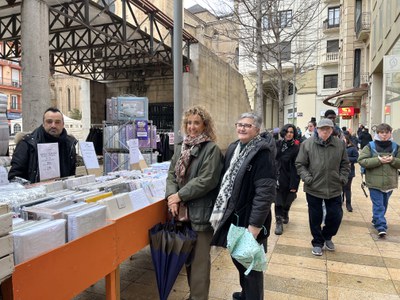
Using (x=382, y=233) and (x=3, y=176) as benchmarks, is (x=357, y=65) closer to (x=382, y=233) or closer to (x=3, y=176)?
(x=382, y=233)

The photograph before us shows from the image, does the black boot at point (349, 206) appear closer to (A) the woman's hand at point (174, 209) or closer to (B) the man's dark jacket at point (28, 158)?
(A) the woman's hand at point (174, 209)

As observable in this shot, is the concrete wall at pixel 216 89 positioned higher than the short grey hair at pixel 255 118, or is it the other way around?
the concrete wall at pixel 216 89

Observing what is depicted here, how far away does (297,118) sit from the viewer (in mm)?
38281

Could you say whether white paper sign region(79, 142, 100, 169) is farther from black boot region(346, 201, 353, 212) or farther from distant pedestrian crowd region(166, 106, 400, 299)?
black boot region(346, 201, 353, 212)

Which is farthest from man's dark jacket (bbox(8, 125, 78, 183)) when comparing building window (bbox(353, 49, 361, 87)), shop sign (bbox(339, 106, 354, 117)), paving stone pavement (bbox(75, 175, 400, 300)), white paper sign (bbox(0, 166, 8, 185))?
building window (bbox(353, 49, 361, 87))

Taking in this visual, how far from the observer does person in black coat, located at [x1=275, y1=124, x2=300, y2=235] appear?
5.08 metres

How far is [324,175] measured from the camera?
13.2 feet

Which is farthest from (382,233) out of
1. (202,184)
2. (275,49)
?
(275,49)

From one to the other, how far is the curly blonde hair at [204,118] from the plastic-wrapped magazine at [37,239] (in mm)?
1295

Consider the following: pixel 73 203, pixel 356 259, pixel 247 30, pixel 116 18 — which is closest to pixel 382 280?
pixel 356 259

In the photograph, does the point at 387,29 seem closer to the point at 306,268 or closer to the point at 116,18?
the point at 116,18

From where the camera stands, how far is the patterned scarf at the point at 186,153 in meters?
2.72

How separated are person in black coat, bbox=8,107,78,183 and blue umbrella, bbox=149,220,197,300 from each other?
1.43 m

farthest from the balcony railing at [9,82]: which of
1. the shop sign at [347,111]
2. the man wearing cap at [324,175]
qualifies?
the man wearing cap at [324,175]
